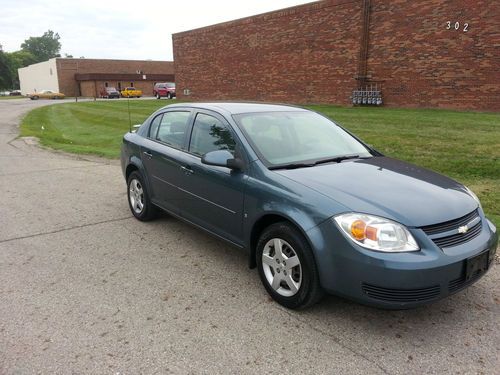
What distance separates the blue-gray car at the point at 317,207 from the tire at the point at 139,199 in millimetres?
575

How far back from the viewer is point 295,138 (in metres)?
4.21

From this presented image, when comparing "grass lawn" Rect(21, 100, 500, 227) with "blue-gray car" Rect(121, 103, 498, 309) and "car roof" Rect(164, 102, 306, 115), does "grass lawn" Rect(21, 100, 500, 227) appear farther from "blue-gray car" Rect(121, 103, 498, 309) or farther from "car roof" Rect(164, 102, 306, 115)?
"car roof" Rect(164, 102, 306, 115)

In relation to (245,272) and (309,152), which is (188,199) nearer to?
(245,272)

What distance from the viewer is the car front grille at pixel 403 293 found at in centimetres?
285

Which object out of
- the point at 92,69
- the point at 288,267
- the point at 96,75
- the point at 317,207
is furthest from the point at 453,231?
the point at 92,69

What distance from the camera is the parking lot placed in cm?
279

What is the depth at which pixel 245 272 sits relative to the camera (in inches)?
164

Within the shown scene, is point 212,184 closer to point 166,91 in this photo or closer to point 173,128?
point 173,128

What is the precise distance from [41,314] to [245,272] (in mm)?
1787

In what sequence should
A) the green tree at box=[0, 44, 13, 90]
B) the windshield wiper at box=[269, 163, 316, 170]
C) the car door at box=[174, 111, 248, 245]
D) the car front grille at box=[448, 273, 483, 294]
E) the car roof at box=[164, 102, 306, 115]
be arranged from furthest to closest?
1. the green tree at box=[0, 44, 13, 90]
2. the car roof at box=[164, 102, 306, 115]
3. the car door at box=[174, 111, 248, 245]
4. the windshield wiper at box=[269, 163, 316, 170]
5. the car front grille at box=[448, 273, 483, 294]

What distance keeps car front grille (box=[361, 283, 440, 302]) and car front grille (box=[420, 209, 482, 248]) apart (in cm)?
32

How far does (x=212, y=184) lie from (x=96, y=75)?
6607 centimetres

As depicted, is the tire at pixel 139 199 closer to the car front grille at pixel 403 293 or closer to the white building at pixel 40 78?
the car front grille at pixel 403 293

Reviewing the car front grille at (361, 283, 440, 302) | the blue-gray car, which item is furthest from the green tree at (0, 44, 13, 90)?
the car front grille at (361, 283, 440, 302)
